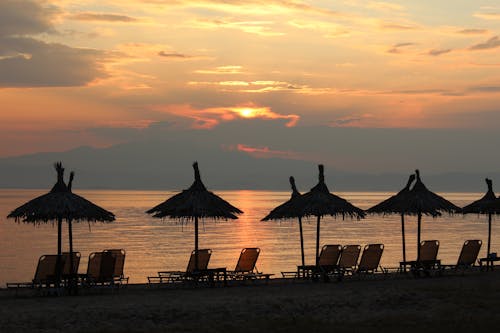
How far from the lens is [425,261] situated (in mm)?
20047

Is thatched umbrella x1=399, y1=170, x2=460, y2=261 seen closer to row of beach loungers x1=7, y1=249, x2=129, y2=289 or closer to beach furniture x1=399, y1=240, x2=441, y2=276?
beach furniture x1=399, y1=240, x2=441, y2=276

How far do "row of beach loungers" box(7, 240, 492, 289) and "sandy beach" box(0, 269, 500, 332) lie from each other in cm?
49

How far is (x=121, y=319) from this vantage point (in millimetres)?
13281

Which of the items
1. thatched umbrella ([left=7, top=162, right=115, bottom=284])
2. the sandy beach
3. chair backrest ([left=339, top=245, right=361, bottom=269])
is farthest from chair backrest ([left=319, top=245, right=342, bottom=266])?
thatched umbrella ([left=7, top=162, right=115, bottom=284])

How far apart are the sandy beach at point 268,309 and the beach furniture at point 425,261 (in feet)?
8.90

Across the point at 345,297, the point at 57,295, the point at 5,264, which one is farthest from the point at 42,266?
the point at 5,264

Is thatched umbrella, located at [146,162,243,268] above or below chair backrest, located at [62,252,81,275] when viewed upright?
above

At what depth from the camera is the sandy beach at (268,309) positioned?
42.7ft

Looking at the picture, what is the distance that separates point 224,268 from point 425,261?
17.0ft

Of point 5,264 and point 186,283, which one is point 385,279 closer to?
point 186,283

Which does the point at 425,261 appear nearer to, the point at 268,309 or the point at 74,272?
the point at 268,309

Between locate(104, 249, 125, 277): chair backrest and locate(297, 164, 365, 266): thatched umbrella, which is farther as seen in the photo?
locate(297, 164, 365, 266): thatched umbrella

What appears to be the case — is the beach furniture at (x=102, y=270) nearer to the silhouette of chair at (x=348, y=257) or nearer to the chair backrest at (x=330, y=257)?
the chair backrest at (x=330, y=257)

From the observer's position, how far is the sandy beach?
13.0 meters
